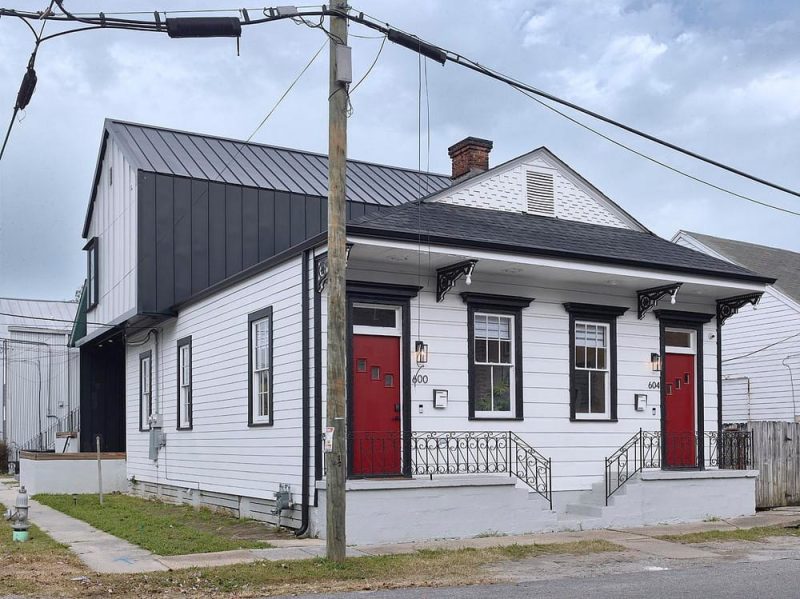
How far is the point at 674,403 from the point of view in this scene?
17.4m

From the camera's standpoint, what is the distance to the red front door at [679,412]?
17.2 meters

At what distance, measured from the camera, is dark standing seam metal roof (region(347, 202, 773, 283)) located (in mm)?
14172

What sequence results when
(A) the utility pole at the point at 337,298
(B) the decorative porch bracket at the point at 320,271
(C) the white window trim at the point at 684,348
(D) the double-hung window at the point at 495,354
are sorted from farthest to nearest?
1. (C) the white window trim at the point at 684,348
2. (D) the double-hung window at the point at 495,354
3. (B) the decorative porch bracket at the point at 320,271
4. (A) the utility pole at the point at 337,298

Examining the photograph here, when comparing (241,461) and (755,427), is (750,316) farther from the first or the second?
(241,461)

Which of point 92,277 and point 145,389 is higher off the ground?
point 92,277

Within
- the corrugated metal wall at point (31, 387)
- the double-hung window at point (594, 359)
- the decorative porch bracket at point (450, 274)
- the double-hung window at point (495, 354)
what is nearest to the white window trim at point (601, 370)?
the double-hung window at point (594, 359)

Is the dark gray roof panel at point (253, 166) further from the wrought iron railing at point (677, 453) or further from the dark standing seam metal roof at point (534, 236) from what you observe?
the wrought iron railing at point (677, 453)

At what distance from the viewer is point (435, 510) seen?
13.7 meters

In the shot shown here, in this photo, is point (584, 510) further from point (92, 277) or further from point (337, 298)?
point (92, 277)

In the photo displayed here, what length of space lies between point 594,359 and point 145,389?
1139cm

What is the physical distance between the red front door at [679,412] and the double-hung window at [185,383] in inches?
368

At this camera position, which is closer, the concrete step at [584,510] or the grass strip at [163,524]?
the grass strip at [163,524]

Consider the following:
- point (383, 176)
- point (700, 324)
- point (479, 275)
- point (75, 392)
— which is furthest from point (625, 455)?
point (75, 392)

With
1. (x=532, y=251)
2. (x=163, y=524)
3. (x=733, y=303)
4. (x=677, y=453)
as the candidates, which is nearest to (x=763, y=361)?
(x=733, y=303)
